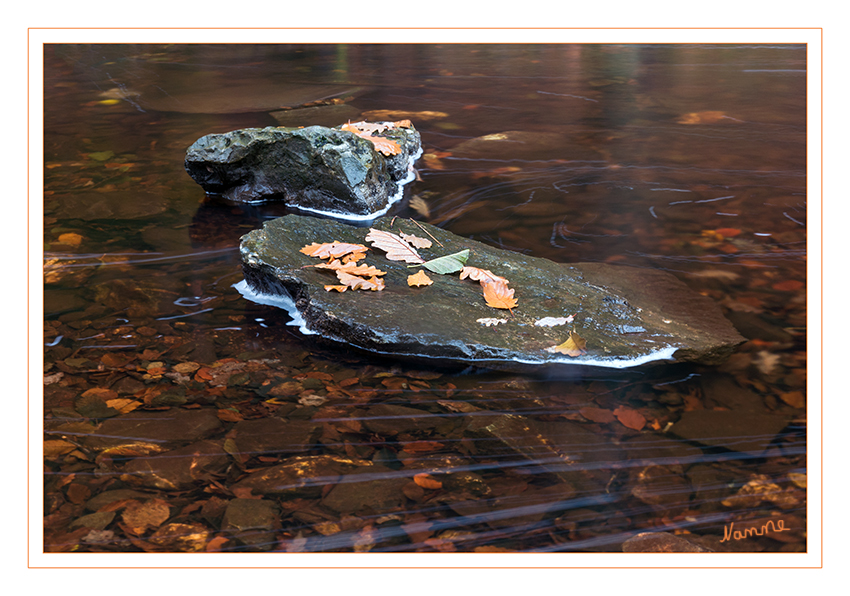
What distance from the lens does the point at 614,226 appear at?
5.22 metres

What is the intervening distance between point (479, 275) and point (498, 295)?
0.27 metres

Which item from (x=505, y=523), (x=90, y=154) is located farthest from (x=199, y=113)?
(x=505, y=523)

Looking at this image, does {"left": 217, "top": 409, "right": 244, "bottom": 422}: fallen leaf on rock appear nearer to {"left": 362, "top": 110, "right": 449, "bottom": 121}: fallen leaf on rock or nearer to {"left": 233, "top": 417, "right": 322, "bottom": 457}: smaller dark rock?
{"left": 233, "top": 417, "right": 322, "bottom": 457}: smaller dark rock

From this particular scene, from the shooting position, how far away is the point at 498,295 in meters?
3.89

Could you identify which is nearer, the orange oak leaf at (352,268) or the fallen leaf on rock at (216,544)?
the fallen leaf on rock at (216,544)

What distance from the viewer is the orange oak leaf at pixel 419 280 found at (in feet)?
13.1

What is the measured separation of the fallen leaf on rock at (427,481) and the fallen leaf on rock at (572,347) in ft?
3.74

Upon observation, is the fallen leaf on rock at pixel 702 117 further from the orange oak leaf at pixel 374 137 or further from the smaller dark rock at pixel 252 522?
the smaller dark rock at pixel 252 522

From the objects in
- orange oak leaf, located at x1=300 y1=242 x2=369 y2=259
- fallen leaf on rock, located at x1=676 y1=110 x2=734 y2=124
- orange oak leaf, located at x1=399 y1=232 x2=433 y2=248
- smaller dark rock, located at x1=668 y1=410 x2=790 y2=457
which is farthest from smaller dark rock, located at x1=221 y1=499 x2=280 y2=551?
fallen leaf on rock, located at x1=676 y1=110 x2=734 y2=124

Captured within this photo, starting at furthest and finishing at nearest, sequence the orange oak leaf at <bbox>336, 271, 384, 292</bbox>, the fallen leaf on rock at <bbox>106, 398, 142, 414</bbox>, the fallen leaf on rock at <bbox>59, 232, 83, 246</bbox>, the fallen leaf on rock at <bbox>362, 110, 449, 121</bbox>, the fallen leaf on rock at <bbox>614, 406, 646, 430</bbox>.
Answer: the fallen leaf on rock at <bbox>362, 110, 449, 121</bbox> < the fallen leaf on rock at <bbox>59, 232, 83, 246</bbox> < the orange oak leaf at <bbox>336, 271, 384, 292</bbox> < the fallen leaf on rock at <bbox>106, 398, 142, 414</bbox> < the fallen leaf on rock at <bbox>614, 406, 646, 430</bbox>

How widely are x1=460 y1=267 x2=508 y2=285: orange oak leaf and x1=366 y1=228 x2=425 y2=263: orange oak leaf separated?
35cm

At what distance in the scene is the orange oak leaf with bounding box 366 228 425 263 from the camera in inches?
170

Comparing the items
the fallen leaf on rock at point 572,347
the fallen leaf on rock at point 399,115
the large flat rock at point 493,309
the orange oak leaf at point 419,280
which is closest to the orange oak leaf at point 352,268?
the large flat rock at point 493,309
